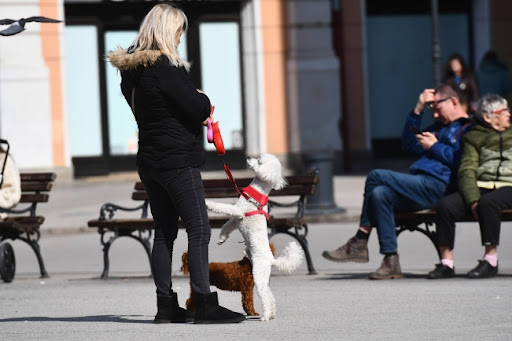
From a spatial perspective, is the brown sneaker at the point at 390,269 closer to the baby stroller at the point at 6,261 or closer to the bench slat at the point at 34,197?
the baby stroller at the point at 6,261

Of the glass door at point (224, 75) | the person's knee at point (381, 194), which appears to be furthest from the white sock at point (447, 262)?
the glass door at point (224, 75)

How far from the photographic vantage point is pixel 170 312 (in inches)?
308

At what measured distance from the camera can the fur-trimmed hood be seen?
7.50 m

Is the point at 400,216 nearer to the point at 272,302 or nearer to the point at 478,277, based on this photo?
the point at 478,277

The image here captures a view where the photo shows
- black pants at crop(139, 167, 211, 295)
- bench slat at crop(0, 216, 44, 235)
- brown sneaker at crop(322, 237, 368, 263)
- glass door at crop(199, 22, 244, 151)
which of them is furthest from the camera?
glass door at crop(199, 22, 244, 151)

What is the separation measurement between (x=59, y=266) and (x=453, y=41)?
14639 mm

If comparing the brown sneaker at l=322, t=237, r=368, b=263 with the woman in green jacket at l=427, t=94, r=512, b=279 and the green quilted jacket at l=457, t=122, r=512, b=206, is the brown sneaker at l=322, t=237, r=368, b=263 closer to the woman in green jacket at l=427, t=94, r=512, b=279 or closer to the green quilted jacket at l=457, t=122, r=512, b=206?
the woman in green jacket at l=427, t=94, r=512, b=279

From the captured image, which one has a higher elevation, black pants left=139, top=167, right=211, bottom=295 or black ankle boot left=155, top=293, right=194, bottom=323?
black pants left=139, top=167, right=211, bottom=295

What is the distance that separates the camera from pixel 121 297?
9500mm

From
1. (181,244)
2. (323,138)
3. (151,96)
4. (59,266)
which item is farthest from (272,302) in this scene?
(323,138)

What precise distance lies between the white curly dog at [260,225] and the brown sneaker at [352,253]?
1.93 meters

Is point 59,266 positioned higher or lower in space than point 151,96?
lower

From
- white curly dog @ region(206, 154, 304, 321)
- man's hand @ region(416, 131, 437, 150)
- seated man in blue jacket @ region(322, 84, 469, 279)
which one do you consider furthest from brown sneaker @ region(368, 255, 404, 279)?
white curly dog @ region(206, 154, 304, 321)

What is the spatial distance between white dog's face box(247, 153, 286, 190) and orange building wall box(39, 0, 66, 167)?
1465 cm
